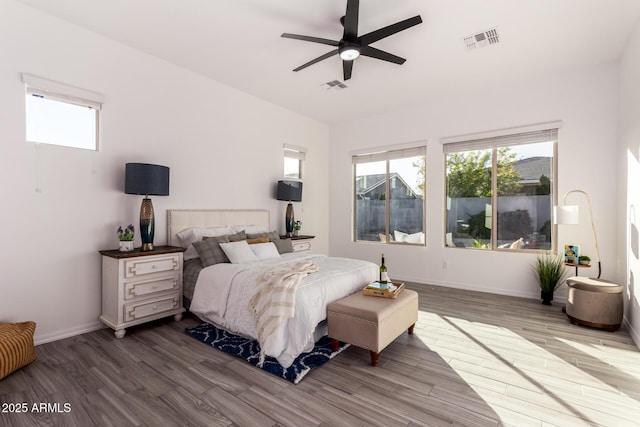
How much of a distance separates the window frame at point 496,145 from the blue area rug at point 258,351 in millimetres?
3394

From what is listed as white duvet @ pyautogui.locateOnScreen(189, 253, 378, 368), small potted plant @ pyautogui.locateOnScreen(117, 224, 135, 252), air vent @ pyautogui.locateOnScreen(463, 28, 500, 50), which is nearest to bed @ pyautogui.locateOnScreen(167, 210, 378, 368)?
white duvet @ pyautogui.locateOnScreen(189, 253, 378, 368)

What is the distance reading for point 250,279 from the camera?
2.96 meters

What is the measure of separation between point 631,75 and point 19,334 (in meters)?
6.33

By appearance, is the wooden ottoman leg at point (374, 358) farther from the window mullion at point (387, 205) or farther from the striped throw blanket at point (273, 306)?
the window mullion at point (387, 205)

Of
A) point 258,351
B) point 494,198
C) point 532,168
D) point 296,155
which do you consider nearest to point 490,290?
point 494,198

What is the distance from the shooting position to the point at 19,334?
7.89ft

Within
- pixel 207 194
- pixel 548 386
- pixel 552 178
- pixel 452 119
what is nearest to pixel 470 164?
pixel 452 119

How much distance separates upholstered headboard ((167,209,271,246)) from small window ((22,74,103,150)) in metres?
1.17

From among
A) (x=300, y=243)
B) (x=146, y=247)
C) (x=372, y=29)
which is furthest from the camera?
(x=300, y=243)

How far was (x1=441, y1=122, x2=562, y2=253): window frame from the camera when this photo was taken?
436cm

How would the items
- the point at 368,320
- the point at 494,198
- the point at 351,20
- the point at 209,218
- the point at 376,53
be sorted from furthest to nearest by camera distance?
1. the point at 494,198
2. the point at 209,218
3. the point at 376,53
4. the point at 351,20
5. the point at 368,320

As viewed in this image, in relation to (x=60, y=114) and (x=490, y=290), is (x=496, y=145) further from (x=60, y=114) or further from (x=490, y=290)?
(x=60, y=114)

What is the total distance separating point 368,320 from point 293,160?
161 inches

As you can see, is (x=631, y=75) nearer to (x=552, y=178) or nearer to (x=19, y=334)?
(x=552, y=178)
